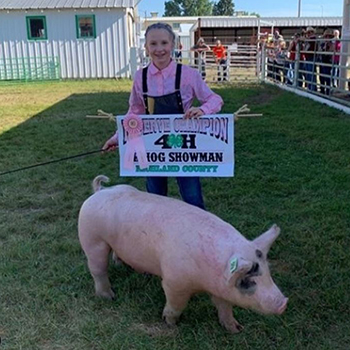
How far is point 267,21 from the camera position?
31641mm

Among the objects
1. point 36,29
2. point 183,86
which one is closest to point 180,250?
point 183,86

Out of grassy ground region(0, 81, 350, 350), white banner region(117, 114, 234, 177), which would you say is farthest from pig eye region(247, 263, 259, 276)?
white banner region(117, 114, 234, 177)

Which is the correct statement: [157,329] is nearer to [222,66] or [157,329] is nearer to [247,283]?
[247,283]

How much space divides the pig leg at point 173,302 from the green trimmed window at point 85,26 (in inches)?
653

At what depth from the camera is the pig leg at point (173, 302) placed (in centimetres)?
250

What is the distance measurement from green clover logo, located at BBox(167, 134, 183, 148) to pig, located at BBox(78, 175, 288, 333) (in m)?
0.40

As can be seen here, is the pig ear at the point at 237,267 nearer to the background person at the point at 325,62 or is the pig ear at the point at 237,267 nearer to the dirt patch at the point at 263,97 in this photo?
the dirt patch at the point at 263,97

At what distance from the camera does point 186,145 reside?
3.06 meters

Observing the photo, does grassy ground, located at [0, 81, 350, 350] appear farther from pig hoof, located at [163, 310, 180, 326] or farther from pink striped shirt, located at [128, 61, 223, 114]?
pink striped shirt, located at [128, 61, 223, 114]

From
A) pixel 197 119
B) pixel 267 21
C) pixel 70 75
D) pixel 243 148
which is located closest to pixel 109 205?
pixel 197 119

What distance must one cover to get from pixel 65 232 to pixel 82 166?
1983mm

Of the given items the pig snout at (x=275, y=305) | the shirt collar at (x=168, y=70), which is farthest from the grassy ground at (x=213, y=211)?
the shirt collar at (x=168, y=70)

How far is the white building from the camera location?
17.7 m

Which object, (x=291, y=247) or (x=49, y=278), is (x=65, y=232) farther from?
(x=291, y=247)
